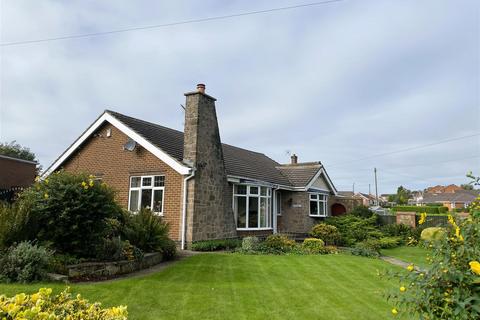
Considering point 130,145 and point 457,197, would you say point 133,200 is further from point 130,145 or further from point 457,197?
point 457,197

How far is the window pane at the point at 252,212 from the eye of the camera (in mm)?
17547

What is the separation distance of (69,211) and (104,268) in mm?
1633

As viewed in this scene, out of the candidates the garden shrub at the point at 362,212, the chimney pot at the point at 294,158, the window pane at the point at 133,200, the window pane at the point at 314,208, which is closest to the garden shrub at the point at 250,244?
the window pane at the point at 133,200

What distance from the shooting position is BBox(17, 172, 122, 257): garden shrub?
8.02 m

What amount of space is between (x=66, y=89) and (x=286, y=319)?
13.9 meters

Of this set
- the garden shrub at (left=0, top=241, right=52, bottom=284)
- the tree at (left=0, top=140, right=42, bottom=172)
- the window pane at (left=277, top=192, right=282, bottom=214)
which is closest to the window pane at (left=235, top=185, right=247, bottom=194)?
the window pane at (left=277, top=192, right=282, bottom=214)

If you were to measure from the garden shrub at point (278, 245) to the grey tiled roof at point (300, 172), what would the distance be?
7.72 m

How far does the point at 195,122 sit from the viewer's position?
46.3 feet

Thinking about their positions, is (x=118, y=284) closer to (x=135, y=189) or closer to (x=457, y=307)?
(x=457, y=307)

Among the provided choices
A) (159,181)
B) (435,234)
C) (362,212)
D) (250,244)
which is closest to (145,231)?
(159,181)

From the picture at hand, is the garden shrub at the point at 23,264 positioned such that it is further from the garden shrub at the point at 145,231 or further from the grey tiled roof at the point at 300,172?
the grey tiled roof at the point at 300,172

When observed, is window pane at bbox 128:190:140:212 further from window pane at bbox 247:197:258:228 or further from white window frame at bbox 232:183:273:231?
window pane at bbox 247:197:258:228

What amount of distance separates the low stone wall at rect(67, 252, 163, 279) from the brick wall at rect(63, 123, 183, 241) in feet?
13.5

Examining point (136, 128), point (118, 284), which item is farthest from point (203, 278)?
point (136, 128)
